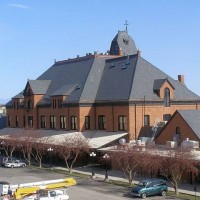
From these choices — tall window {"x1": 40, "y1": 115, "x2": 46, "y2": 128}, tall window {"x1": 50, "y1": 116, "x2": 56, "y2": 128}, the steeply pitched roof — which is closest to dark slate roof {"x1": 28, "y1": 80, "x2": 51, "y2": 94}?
tall window {"x1": 40, "y1": 115, "x2": 46, "y2": 128}

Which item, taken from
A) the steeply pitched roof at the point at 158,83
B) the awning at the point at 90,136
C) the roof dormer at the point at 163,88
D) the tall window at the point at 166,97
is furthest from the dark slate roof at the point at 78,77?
the tall window at the point at 166,97

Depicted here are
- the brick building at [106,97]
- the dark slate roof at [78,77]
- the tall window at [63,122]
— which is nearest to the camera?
the brick building at [106,97]

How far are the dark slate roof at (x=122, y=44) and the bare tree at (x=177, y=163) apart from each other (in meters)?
40.8

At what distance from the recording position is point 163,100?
62375 mm

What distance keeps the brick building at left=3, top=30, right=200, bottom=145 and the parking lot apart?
11735mm

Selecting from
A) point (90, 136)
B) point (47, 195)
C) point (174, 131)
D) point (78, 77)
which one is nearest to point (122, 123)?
point (90, 136)

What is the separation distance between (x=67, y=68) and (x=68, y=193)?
37881 millimetres

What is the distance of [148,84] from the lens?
63031 millimetres

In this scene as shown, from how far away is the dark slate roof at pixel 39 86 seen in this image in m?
74.8

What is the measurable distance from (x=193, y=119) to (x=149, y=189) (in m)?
13.9

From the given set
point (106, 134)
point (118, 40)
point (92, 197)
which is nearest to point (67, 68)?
point (118, 40)

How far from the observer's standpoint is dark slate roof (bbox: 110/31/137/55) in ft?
266

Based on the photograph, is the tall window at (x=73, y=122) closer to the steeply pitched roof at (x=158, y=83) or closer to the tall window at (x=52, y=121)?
the tall window at (x=52, y=121)

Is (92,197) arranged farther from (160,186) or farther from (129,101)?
(129,101)
